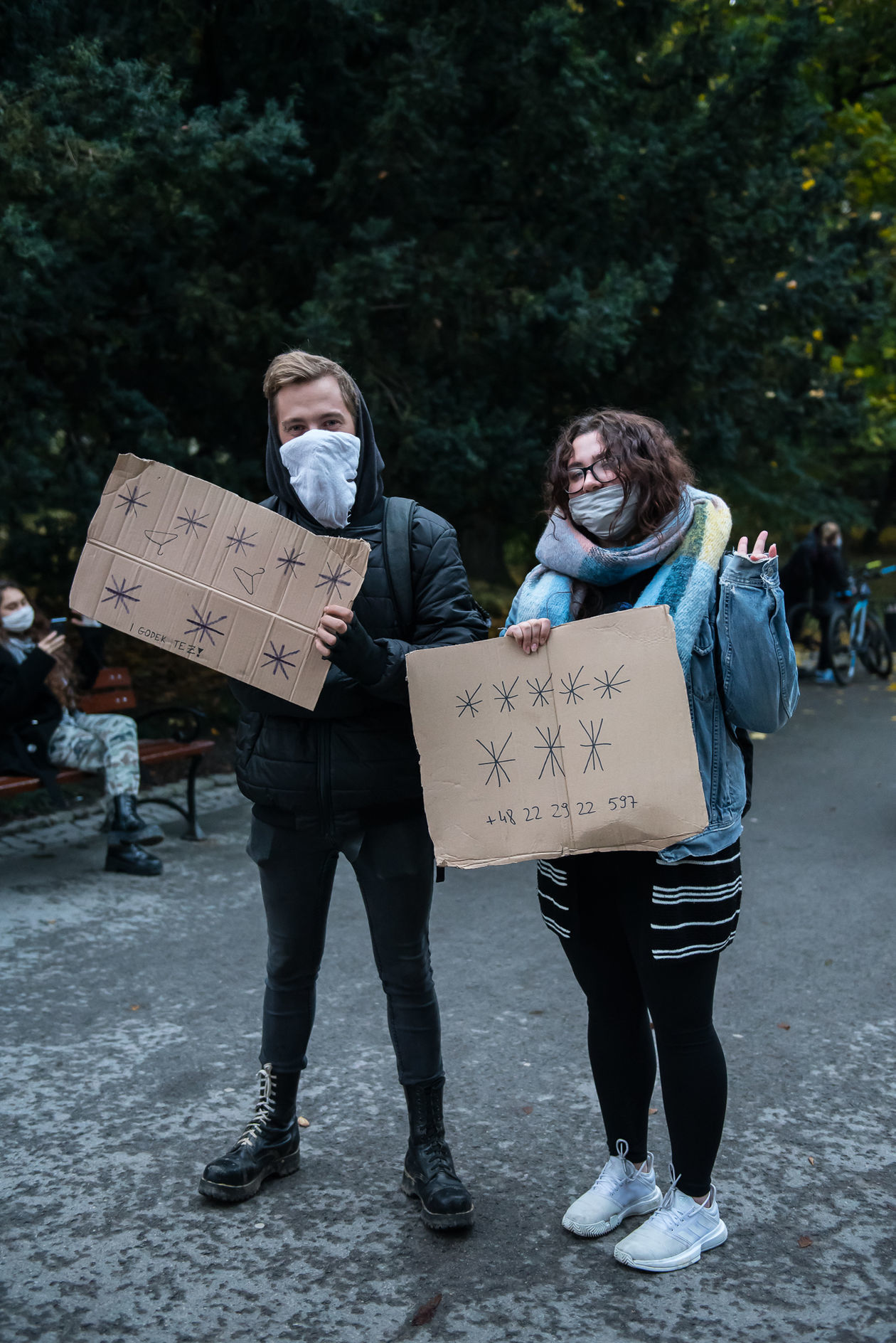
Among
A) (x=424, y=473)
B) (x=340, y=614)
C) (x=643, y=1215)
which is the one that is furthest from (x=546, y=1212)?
(x=424, y=473)

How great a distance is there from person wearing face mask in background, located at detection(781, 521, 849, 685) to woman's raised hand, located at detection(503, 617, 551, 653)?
1121cm

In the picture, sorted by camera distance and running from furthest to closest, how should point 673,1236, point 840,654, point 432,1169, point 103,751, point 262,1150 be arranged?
point 840,654 → point 103,751 → point 262,1150 → point 432,1169 → point 673,1236

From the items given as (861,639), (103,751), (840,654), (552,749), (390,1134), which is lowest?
(390,1134)

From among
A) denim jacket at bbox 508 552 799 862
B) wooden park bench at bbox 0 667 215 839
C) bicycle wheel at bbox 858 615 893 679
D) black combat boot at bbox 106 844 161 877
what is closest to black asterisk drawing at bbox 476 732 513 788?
denim jacket at bbox 508 552 799 862

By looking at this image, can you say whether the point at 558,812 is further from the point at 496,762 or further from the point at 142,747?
the point at 142,747

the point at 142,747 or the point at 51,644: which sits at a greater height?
the point at 51,644

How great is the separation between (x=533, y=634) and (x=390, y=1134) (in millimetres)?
1619

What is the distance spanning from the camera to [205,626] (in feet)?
9.22

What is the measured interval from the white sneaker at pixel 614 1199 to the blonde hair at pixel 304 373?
1854 millimetres

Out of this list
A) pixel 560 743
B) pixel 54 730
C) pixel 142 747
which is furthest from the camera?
pixel 142 747

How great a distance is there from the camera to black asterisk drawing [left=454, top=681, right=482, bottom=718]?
2.72m

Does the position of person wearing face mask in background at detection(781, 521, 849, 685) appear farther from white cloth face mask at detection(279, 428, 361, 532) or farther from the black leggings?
white cloth face mask at detection(279, 428, 361, 532)

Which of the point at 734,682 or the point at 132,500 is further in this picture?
the point at 132,500

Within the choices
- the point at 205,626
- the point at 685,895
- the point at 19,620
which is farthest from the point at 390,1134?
the point at 19,620
